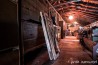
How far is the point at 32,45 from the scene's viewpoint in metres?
3.90

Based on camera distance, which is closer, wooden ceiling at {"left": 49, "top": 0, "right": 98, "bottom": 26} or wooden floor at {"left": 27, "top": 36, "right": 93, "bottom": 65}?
wooden floor at {"left": 27, "top": 36, "right": 93, "bottom": 65}

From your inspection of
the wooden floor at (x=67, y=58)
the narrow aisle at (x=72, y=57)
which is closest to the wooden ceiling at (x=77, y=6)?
the narrow aisle at (x=72, y=57)

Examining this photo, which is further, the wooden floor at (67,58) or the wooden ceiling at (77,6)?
the wooden ceiling at (77,6)

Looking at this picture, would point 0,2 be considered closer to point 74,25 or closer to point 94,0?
point 94,0

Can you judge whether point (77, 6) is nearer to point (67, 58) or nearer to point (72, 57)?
point (72, 57)

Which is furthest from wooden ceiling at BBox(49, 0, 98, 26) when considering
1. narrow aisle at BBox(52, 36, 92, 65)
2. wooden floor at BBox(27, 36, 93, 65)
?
wooden floor at BBox(27, 36, 93, 65)

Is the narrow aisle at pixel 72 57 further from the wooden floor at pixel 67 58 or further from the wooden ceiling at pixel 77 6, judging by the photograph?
the wooden ceiling at pixel 77 6

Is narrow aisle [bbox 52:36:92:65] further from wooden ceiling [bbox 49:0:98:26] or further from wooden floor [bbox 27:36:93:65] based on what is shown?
wooden ceiling [bbox 49:0:98:26]

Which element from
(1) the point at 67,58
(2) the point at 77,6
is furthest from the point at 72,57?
(2) the point at 77,6

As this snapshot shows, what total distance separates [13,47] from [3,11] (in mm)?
597

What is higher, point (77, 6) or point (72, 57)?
point (77, 6)

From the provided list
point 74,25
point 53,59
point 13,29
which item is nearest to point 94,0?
point 53,59

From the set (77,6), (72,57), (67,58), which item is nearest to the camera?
(67,58)

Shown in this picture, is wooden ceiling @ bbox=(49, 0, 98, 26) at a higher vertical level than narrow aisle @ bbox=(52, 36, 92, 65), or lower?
higher
